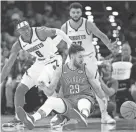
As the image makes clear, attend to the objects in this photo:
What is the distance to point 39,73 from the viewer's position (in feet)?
28.9

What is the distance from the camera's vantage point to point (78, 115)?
23.8ft

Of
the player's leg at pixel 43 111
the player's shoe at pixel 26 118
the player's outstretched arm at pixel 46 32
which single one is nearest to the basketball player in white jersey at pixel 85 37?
the player's outstretched arm at pixel 46 32

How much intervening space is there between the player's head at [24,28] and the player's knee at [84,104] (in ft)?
5.26

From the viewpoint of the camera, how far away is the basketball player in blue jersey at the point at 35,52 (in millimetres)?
8555

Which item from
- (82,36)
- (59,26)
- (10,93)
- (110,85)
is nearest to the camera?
(82,36)

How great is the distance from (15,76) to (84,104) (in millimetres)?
4830

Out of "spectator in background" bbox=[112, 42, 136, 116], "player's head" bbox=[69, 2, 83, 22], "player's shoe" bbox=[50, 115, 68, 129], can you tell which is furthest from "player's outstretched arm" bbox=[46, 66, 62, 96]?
"spectator in background" bbox=[112, 42, 136, 116]

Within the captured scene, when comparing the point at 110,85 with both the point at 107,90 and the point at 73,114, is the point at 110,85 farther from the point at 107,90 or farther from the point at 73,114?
the point at 73,114

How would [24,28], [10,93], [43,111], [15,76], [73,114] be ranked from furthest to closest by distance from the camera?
[15,76] → [10,93] → [24,28] → [43,111] → [73,114]

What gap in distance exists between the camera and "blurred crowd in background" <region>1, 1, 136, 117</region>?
11.2 meters

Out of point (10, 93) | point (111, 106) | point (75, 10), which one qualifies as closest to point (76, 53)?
point (75, 10)

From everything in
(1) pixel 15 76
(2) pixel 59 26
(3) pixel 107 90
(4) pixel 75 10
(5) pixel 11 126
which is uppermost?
(2) pixel 59 26

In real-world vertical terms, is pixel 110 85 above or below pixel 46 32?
below

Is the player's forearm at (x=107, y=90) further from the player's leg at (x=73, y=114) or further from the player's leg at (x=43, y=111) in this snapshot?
the player's leg at (x=43, y=111)
